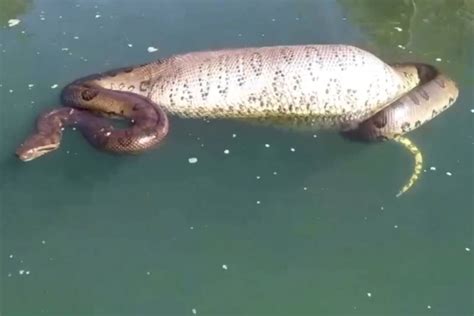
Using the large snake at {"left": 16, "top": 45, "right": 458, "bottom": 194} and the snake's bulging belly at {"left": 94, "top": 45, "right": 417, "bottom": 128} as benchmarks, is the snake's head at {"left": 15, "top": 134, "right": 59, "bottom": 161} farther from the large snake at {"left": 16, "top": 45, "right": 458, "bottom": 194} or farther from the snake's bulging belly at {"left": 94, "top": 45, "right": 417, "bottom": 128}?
→ the snake's bulging belly at {"left": 94, "top": 45, "right": 417, "bottom": 128}

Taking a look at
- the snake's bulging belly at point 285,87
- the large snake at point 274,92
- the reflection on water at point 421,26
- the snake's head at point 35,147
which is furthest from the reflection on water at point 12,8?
the reflection on water at point 421,26

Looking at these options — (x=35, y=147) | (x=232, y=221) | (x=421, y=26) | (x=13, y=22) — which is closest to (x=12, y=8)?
(x=13, y=22)

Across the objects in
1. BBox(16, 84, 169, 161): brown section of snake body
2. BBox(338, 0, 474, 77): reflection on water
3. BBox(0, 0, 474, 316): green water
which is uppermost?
BBox(338, 0, 474, 77): reflection on water

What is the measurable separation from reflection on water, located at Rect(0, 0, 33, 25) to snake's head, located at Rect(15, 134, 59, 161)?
3.11m

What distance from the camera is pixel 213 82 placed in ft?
24.1

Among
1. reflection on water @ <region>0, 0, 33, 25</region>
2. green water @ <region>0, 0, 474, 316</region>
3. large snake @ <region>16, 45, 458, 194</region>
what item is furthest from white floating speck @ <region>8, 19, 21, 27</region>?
large snake @ <region>16, 45, 458, 194</region>

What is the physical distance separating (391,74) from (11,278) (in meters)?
4.30

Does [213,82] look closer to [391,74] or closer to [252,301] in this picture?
[391,74]

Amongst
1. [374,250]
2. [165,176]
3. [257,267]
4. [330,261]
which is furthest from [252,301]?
[165,176]

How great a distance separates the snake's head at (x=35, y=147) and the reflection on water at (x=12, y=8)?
3.11 metres

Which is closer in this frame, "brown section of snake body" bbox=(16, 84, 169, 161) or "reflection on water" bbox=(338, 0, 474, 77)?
"brown section of snake body" bbox=(16, 84, 169, 161)

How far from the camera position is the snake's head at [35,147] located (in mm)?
6625

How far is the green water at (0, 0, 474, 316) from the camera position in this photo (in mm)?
5523

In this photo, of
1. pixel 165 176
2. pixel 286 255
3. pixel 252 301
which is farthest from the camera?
pixel 165 176
